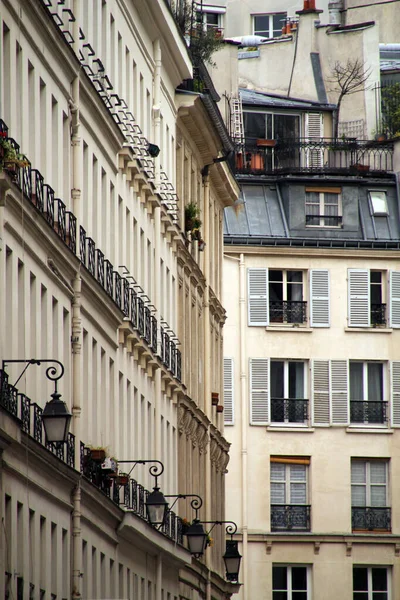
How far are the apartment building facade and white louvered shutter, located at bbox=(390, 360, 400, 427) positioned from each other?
Answer: 1279 centimetres

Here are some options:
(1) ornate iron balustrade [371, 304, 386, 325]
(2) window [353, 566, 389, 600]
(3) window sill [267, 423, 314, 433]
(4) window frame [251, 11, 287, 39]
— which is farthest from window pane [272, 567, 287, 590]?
(4) window frame [251, 11, 287, 39]

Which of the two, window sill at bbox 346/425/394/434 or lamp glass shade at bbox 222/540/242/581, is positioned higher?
window sill at bbox 346/425/394/434

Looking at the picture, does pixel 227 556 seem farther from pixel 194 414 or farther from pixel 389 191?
pixel 389 191

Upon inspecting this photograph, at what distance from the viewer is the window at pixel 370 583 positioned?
6188cm

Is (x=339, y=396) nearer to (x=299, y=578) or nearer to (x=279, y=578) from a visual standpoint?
(x=299, y=578)

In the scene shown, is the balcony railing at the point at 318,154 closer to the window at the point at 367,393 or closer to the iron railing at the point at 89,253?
the window at the point at 367,393

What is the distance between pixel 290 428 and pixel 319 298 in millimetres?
4708

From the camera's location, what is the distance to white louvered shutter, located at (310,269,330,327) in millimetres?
64000

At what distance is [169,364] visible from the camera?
4284cm

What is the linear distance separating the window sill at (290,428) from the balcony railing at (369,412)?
1672mm

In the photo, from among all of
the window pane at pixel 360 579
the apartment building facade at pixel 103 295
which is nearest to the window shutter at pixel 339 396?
the window pane at pixel 360 579

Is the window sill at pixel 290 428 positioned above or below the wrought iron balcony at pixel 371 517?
above

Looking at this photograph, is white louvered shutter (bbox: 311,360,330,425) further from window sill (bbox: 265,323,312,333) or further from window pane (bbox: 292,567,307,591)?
window pane (bbox: 292,567,307,591)

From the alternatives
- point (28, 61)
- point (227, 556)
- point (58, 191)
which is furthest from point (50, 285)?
point (227, 556)
